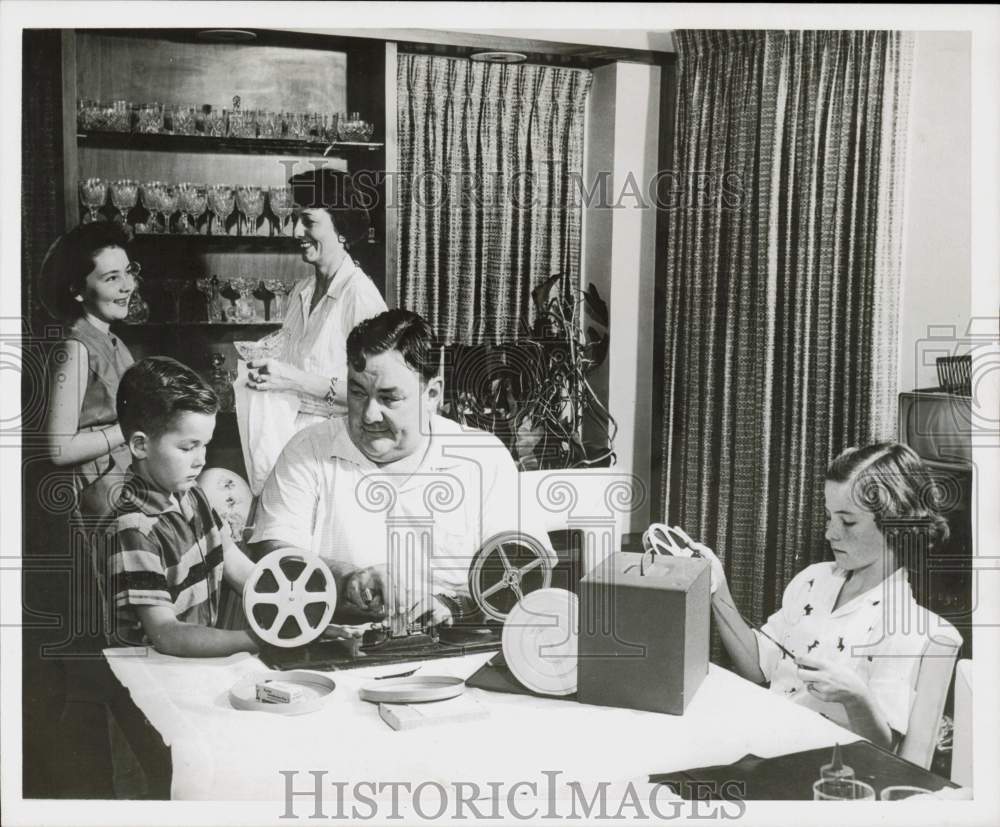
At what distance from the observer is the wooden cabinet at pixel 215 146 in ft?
8.99

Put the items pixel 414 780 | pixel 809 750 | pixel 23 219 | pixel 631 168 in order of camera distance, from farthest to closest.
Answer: pixel 631 168, pixel 23 219, pixel 414 780, pixel 809 750

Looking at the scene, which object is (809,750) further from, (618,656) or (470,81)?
(470,81)

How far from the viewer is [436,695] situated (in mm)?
2404

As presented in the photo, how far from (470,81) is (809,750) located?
1972 millimetres

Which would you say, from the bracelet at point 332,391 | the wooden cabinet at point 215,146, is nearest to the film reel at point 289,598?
the wooden cabinet at point 215,146

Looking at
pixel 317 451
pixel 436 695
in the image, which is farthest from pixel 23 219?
pixel 436 695

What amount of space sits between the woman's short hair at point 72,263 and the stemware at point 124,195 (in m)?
0.04

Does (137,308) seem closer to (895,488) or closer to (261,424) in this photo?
(261,424)

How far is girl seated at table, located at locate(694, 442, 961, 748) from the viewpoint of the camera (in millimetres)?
2738

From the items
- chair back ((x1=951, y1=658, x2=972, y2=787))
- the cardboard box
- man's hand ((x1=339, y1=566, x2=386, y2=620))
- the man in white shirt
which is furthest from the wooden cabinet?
chair back ((x1=951, y1=658, x2=972, y2=787))

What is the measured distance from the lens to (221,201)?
9.32 feet

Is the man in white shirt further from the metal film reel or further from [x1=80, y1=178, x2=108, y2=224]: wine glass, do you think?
[x1=80, y1=178, x2=108, y2=224]: wine glass

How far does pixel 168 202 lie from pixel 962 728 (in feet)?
8.45

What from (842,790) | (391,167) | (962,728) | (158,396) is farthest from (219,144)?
(962,728)
